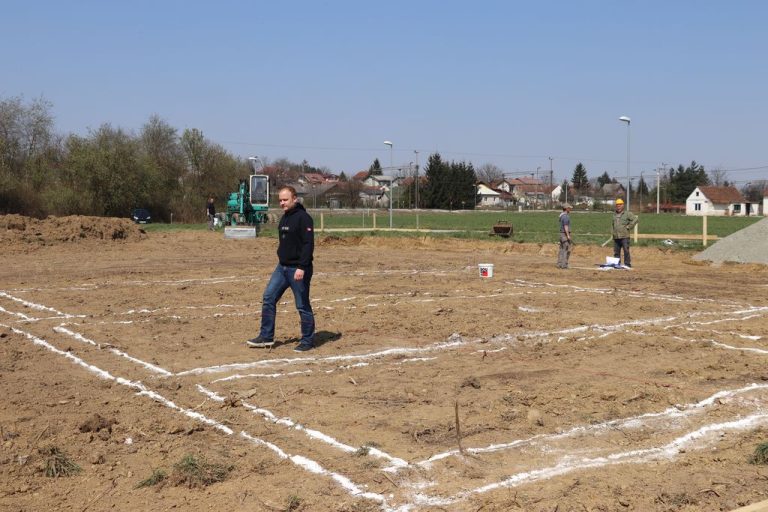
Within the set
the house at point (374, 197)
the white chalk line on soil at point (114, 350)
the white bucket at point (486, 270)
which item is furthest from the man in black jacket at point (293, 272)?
the house at point (374, 197)

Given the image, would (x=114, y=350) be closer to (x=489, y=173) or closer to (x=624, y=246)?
(x=624, y=246)

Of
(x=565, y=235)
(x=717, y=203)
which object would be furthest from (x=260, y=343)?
(x=717, y=203)

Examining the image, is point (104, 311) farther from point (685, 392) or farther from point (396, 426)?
point (685, 392)

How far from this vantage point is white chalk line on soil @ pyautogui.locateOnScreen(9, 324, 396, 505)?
489 cm

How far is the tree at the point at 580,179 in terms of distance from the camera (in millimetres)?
158750

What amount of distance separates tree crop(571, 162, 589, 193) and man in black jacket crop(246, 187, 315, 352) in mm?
152676

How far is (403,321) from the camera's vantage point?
37.8 feet

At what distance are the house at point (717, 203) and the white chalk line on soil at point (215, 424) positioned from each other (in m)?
114

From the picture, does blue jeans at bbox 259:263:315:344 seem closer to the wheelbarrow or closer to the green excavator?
the wheelbarrow

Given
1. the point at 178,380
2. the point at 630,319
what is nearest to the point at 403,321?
the point at 630,319

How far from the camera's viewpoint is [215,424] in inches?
249

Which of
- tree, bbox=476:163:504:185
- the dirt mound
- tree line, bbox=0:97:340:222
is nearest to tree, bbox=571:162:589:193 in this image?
tree, bbox=476:163:504:185

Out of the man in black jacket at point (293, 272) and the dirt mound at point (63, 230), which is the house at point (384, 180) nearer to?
the dirt mound at point (63, 230)

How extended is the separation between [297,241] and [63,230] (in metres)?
23.9
